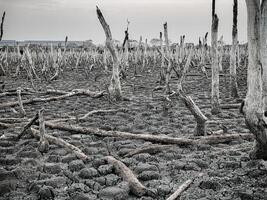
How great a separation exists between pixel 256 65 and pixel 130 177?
203 cm

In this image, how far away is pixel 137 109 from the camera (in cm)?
953

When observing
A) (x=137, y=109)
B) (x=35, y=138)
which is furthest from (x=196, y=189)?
(x=137, y=109)

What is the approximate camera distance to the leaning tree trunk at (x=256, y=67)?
405cm

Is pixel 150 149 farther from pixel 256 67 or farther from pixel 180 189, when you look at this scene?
pixel 256 67

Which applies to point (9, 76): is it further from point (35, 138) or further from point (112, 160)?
point (112, 160)

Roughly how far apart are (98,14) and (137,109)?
3134mm

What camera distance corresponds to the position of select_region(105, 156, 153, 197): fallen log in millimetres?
3848

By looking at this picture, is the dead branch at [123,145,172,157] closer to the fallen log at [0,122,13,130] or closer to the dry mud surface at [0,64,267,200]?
the dry mud surface at [0,64,267,200]

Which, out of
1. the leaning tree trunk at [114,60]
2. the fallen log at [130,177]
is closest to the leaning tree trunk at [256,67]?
the fallen log at [130,177]

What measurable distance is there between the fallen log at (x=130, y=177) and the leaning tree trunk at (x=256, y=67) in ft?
5.06

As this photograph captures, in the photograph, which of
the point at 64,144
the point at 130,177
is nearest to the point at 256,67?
the point at 130,177

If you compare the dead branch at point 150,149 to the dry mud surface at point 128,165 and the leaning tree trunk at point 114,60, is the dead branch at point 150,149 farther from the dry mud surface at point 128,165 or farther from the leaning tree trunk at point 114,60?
the leaning tree trunk at point 114,60

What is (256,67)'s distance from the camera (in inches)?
161

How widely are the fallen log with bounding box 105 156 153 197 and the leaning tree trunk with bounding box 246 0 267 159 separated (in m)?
1.54
